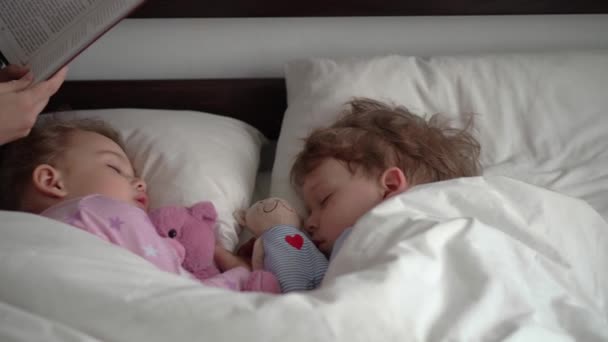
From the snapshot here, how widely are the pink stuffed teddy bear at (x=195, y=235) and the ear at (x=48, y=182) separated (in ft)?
0.55

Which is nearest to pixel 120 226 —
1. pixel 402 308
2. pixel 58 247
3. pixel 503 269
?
pixel 58 247

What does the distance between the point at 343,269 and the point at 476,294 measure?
189 mm

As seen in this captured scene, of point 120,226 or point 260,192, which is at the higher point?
point 120,226

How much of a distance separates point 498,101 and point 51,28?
3.26 feet

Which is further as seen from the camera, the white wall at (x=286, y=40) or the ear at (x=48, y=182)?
the white wall at (x=286, y=40)

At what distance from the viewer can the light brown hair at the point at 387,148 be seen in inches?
45.6

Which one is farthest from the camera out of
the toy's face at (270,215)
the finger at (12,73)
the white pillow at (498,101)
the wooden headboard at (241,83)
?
the wooden headboard at (241,83)

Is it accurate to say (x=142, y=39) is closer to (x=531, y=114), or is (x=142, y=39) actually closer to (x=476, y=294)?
(x=531, y=114)

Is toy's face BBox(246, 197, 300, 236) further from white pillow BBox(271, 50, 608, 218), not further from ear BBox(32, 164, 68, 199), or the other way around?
ear BBox(32, 164, 68, 199)

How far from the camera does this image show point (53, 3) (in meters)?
1.03

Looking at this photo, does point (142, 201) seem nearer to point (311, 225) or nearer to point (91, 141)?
point (91, 141)

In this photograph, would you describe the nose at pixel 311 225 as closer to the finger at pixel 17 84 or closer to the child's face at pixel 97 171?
the child's face at pixel 97 171

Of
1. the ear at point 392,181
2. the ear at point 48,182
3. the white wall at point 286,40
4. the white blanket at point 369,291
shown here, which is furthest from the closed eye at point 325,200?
the white wall at point 286,40

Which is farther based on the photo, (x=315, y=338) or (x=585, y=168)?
(x=585, y=168)
